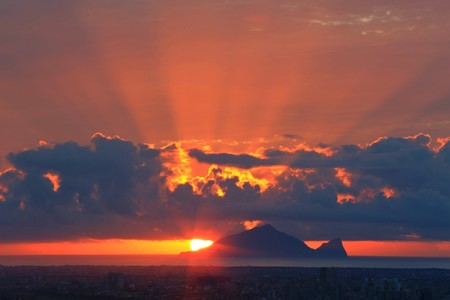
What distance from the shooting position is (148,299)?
18938cm

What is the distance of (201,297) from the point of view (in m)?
198

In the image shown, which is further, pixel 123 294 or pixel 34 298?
pixel 123 294

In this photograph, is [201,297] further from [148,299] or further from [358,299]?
[358,299]

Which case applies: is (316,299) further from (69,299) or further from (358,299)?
(69,299)

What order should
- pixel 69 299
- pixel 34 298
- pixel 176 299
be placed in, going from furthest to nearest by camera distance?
pixel 176 299 → pixel 34 298 → pixel 69 299

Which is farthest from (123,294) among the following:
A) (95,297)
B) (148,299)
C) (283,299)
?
(283,299)

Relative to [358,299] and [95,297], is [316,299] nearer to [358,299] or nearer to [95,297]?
[358,299]

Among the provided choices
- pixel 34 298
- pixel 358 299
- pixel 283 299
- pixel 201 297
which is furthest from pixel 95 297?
pixel 358 299

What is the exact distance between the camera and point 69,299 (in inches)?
6368

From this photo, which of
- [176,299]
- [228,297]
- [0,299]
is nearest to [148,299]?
[176,299]

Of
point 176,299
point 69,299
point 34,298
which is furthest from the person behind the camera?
point 176,299

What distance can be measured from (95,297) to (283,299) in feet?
148

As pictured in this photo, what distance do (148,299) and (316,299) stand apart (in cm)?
3750

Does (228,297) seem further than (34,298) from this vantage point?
Yes
